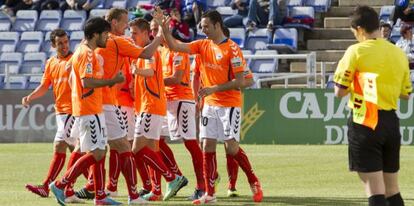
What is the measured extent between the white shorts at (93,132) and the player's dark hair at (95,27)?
919 millimetres

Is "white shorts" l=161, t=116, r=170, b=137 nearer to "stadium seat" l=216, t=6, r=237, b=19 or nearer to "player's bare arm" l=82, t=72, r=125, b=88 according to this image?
"player's bare arm" l=82, t=72, r=125, b=88

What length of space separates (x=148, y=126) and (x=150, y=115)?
Answer: 139 mm

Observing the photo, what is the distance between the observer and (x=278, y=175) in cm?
1914

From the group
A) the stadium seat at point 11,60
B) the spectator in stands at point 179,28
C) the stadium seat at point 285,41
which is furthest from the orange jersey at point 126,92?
the stadium seat at point 11,60

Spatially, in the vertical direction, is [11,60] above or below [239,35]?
below

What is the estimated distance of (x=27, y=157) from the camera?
2308cm

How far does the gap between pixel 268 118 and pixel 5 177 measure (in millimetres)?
8295

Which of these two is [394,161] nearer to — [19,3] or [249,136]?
[249,136]

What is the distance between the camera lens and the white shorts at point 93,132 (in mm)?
13781

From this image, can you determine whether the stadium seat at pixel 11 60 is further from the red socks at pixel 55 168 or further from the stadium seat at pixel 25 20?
the red socks at pixel 55 168

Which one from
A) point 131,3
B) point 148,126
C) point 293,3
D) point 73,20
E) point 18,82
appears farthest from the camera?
point 73,20

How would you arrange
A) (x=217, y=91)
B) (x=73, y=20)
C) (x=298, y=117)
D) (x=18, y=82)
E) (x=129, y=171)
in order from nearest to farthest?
1. (x=129, y=171)
2. (x=217, y=91)
3. (x=298, y=117)
4. (x=18, y=82)
5. (x=73, y=20)

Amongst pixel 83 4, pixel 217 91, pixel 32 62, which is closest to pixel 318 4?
pixel 83 4

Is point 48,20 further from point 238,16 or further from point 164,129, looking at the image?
point 164,129
